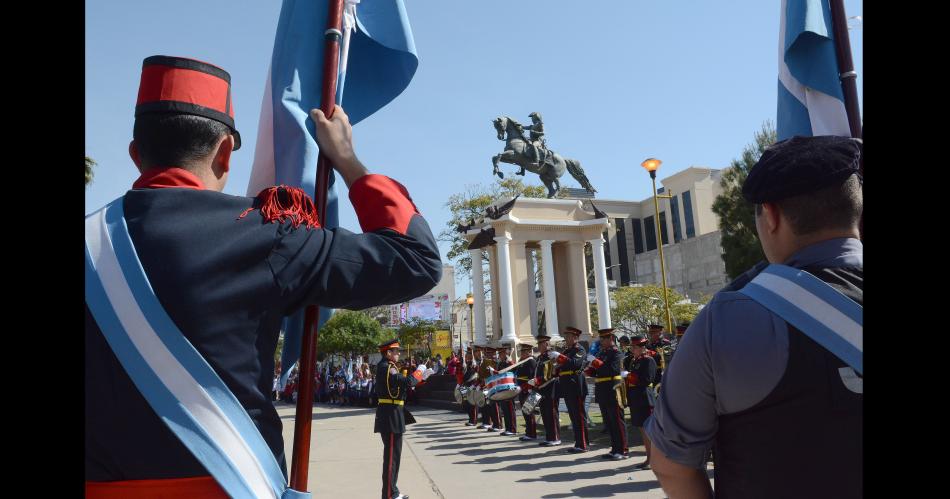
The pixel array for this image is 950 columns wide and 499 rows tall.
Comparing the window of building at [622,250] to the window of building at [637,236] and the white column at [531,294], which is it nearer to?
the window of building at [637,236]

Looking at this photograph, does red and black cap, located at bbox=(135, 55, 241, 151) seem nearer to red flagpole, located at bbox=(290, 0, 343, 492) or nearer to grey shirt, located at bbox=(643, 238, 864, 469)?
red flagpole, located at bbox=(290, 0, 343, 492)

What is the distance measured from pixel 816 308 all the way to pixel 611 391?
1054 centimetres

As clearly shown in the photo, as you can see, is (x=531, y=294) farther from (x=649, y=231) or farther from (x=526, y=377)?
(x=649, y=231)

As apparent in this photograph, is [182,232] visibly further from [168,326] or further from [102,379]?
[102,379]

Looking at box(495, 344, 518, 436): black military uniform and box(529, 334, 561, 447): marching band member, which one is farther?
box(495, 344, 518, 436): black military uniform

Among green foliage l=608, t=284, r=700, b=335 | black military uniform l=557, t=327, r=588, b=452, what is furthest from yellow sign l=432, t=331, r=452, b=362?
black military uniform l=557, t=327, r=588, b=452

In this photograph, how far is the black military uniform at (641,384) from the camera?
10.8m

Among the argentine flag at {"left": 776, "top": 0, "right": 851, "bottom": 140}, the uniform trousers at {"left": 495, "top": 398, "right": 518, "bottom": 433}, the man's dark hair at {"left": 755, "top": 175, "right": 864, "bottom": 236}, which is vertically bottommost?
the uniform trousers at {"left": 495, "top": 398, "right": 518, "bottom": 433}

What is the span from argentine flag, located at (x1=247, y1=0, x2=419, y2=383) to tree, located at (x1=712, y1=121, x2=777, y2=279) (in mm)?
23133

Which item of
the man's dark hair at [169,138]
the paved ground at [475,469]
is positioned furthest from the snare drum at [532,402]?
the man's dark hair at [169,138]

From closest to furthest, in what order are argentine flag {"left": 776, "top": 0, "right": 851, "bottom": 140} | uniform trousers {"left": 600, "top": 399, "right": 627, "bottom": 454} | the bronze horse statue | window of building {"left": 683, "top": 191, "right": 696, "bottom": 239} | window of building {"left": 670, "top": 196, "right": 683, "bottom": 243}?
argentine flag {"left": 776, "top": 0, "right": 851, "bottom": 140} → uniform trousers {"left": 600, "top": 399, "right": 627, "bottom": 454} → the bronze horse statue → window of building {"left": 683, "top": 191, "right": 696, "bottom": 239} → window of building {"left": 670, "top": 196, "right": 683, "bottom": 243}

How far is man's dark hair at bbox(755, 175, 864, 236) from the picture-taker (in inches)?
71.0
